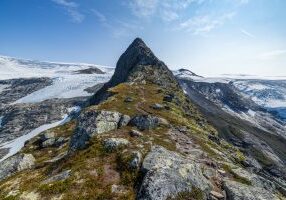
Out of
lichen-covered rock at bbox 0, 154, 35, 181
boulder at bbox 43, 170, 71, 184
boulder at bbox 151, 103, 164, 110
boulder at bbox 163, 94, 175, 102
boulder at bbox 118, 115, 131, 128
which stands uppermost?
boulder at bbox 118, 115, 131, 128

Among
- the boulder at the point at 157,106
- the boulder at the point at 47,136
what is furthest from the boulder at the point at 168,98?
the boulder at the point at 47,136

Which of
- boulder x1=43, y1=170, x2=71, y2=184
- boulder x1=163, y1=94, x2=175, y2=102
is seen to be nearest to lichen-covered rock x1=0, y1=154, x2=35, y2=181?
boulder x1=43, y1=170, x2=71, y2=184

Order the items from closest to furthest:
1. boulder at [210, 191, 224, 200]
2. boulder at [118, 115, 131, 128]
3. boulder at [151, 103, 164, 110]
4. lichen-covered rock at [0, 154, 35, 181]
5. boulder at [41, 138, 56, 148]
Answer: boulder at [210, 191, 224, 200] < lichen-covered rock at [0, 154, 35, 181] < boulder at [118, 115, 131, 128] < boulder at [151, 103, 164, 110] < boulder at [41, 138, 56, 148]

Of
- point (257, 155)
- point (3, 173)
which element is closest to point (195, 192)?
point (3, 173)

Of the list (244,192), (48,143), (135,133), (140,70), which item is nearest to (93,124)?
(135,133)

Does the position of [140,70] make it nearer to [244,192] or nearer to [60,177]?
[60,177]

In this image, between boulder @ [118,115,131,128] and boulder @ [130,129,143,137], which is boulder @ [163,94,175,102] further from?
boulder @ [130,129,143,137]
